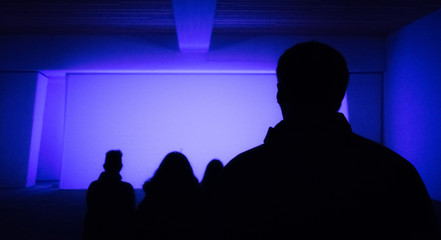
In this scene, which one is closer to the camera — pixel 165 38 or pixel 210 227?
pixel 210 227

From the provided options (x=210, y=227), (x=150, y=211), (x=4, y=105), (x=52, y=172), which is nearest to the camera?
(x=210, y=227)

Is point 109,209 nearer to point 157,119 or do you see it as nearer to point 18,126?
point 157,119

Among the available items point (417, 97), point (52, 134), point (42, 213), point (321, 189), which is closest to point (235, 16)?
point (417, 97)

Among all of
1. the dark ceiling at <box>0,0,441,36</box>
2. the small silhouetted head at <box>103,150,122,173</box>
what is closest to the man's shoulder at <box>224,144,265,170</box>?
the small silhouetted head at <box>103,150,122,173</box>

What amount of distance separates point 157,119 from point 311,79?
26.2 feet

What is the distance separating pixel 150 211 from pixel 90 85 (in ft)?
23.9

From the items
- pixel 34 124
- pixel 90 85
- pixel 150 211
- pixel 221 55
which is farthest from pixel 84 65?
pixel 150 211

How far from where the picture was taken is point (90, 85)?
28.3 feet

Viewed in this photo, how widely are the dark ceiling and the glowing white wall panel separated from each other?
123 cm

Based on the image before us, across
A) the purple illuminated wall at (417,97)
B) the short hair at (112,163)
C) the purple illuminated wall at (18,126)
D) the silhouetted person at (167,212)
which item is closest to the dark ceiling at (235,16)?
the purple illuminated wall at (417,97)

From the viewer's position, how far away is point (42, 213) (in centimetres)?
552

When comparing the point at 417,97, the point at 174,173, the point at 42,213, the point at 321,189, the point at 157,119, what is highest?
the point at 417,97

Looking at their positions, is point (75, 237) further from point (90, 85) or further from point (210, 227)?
point (90, 85)

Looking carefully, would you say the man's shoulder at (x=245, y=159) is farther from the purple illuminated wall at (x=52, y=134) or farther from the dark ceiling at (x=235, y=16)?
the purple illuminated wall at (x=52, y=134)
